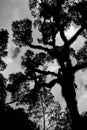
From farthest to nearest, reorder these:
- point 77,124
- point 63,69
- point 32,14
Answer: point 32,14 < point 63,69 < point 77,124

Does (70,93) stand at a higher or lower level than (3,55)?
lower

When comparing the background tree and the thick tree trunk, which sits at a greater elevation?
the background tree

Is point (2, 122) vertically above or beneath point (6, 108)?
beneath

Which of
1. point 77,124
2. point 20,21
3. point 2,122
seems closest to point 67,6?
point 20,21

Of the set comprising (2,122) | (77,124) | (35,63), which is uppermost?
(35,63)

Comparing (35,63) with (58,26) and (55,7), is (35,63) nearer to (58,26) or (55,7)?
(58,26)

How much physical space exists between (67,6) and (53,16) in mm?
2157

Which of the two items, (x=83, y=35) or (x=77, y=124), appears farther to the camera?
(x=83, y=35)

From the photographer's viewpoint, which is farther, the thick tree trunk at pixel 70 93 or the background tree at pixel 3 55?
the background tree at pixel 3 55

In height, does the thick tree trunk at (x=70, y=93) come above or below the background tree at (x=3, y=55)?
below

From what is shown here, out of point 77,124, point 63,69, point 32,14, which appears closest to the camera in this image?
point 77,124

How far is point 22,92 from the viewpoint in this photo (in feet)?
87.1

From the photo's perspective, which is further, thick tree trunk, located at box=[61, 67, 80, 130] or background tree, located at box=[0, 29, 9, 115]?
background tree, located at box=[0, 29, 9, 115]

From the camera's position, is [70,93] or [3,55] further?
[3,55]
